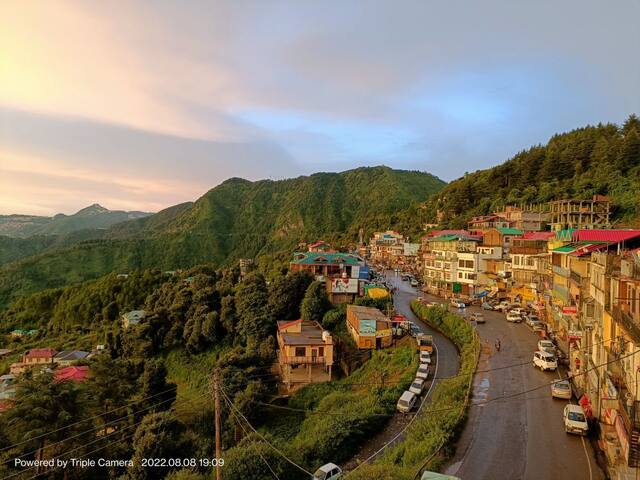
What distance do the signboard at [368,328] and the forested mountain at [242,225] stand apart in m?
34.5

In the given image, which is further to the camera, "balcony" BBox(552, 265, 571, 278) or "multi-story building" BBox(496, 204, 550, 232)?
"multi-story building" BBox(496, 204, 550, 232)

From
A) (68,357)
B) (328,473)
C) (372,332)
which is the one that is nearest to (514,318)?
(372,332)

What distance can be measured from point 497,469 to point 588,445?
3.14 meters

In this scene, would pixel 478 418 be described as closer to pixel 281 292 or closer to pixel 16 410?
pixel 16 410

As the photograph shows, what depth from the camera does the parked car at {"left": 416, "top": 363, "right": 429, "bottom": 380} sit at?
59.8 ft

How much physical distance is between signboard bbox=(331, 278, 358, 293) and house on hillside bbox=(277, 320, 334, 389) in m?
6.65

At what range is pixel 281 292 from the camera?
30.8m

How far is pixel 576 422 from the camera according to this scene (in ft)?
37.4

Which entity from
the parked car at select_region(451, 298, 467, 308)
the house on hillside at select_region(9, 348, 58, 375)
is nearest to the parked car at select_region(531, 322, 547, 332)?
the parked car at select_region(451, 298, 467, 308)

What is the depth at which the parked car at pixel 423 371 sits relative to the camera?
18234 millimetres

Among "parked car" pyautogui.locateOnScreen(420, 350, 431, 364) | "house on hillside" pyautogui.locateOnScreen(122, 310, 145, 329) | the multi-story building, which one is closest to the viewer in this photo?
"parked car" pyautogui.locateOnScreen(420, 350, 431, 364)

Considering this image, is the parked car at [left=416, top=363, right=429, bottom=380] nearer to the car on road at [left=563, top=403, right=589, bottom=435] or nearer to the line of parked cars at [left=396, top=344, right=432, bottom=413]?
the line of parked cars at [left=396, top=344, right=432, bottom=413]

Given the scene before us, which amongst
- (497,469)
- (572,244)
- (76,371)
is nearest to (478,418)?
(497,469)

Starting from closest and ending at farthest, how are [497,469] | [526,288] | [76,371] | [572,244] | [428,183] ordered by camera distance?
A: [497,469], [572,244], [76,371], [526,288], [428,183]
